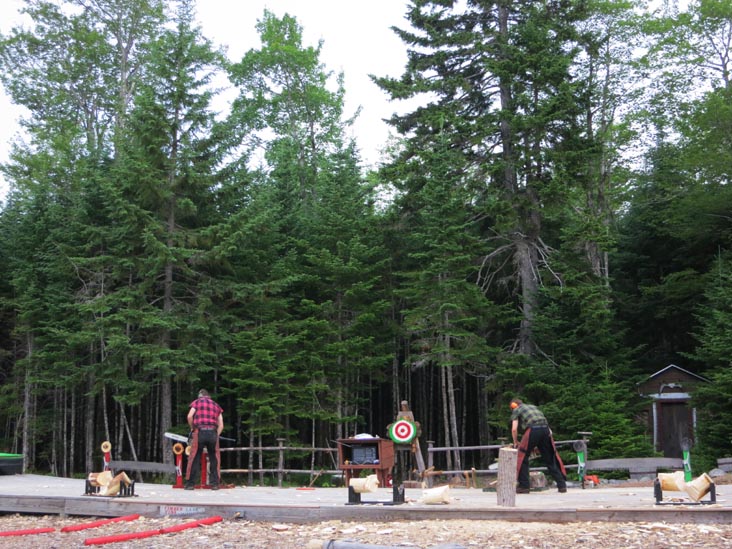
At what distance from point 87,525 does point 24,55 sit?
→ 26560 millimetres

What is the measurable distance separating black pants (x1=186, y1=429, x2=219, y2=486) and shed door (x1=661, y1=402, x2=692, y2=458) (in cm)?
1475

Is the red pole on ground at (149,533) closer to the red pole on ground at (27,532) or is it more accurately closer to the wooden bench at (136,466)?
the red pole on ground at (27,532)

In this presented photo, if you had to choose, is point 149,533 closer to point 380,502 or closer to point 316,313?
point 380,502

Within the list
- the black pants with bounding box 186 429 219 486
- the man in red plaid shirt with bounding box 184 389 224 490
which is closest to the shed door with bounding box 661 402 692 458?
the black pants with bounding box 186 429 219 486

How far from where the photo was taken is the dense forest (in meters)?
21.2

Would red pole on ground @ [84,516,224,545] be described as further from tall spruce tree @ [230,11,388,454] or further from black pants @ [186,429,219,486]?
tall spruce tree @ [230,11,388,454]

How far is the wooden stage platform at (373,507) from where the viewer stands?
8086 mm

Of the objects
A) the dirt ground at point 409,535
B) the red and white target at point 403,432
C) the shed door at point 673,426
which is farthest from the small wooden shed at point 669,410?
the dirt ground at point 409,535

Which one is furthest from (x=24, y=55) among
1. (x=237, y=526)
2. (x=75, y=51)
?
(x=237, y=526)

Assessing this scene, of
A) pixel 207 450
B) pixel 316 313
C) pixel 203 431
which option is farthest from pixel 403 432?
pixel 316 313

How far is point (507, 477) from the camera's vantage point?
9.22m

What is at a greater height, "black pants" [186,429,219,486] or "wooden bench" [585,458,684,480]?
"black pants" [186,429,219,486]

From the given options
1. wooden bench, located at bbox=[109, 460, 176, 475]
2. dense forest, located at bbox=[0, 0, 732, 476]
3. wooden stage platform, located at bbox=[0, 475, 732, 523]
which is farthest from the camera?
dense forest, located at bbox=[0, 0, 732, 476]

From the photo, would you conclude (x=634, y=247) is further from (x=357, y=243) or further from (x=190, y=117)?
(x=190, y=117)
